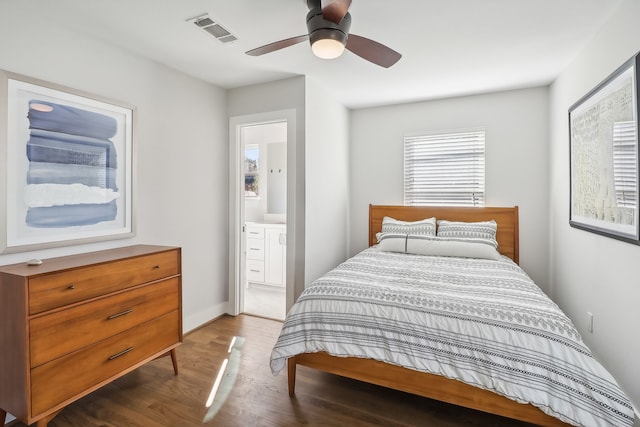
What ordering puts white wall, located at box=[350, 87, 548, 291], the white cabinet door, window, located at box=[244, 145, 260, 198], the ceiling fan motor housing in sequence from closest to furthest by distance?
the ceiling fan motor housing → white wall, located at box=[350, 87, 548, 291] → the white cabinet door → window, located at box=[244, 145, 260, 198]

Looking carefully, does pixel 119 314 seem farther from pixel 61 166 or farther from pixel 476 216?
pixel 476 216

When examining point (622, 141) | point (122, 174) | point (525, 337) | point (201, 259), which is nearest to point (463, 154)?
point (622, 141)

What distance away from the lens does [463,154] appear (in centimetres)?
399

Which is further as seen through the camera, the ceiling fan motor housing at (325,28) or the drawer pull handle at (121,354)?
the drawer pull handle at (121,354)

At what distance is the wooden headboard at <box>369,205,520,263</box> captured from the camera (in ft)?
12.2

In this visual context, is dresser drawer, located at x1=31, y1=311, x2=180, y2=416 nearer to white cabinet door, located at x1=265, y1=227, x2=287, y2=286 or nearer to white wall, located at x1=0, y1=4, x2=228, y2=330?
white wall, located at x1=0, y1=4, x2=228, y2=330

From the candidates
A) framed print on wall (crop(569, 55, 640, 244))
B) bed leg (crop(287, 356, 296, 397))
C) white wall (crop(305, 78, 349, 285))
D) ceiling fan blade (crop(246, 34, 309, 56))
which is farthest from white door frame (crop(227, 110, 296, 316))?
framed print on wall (crop(569, 55, 640, 244))

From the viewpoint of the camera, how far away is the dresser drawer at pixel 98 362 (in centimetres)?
169

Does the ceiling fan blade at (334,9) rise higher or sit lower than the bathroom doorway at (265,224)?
higher

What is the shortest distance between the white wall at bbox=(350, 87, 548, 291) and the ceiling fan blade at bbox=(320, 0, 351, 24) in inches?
106

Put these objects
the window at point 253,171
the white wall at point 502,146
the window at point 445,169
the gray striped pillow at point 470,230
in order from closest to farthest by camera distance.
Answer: the gray striped pillow at point 470,230 → the white wall at point 502,146 → the window at point 445,169 → the window at point 253,171

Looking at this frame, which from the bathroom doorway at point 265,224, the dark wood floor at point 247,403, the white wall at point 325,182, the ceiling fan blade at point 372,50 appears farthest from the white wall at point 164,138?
the ceiling fan blade at point 372,50

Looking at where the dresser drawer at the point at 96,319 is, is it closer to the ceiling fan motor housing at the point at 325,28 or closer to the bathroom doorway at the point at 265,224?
the bathroom doorway at the point at 265,224

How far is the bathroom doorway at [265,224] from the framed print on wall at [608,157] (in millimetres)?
3040
